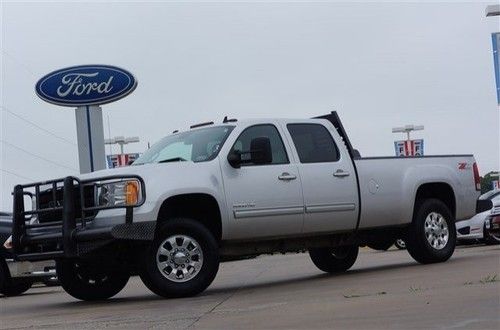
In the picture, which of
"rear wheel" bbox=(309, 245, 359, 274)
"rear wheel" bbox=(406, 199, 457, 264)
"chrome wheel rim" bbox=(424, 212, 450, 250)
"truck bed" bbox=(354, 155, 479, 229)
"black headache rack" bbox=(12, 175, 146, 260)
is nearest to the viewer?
"black headache rack" bbox=(12, 175, 146, 260)

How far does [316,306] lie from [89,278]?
3.55 meters

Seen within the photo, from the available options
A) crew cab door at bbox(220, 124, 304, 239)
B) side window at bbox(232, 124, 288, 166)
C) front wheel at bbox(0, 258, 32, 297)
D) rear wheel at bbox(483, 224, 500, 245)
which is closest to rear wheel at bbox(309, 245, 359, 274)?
crew cab door at bbox(220, 124, 304, 239)

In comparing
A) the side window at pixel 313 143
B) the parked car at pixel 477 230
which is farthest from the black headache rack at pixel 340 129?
the parked car at pixel 477 230

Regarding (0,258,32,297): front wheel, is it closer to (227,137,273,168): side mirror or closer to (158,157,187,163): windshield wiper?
(158,157,187,163): windshield wiper

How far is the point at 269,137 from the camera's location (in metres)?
10.4

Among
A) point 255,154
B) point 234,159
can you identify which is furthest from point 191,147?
point 255,154

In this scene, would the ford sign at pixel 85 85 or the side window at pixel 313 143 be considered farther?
the ford sign at pixel 85 85

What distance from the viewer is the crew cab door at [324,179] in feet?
33.6

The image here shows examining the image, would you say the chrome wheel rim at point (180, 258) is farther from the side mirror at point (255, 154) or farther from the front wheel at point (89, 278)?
the side mirror at point (255, 154)

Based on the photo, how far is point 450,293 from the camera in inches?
314

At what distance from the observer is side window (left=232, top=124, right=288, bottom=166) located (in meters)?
10.0

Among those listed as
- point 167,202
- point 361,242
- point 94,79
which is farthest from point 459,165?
point 94,79

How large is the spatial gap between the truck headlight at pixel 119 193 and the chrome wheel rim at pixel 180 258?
0.62 meters

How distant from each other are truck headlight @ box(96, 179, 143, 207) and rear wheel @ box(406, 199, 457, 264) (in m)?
4.43
